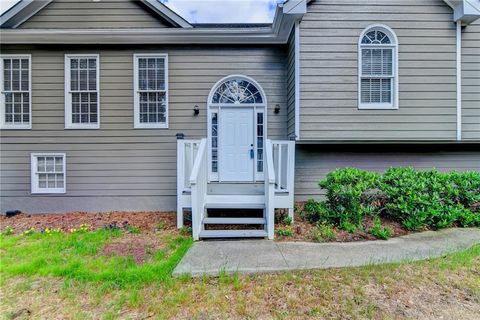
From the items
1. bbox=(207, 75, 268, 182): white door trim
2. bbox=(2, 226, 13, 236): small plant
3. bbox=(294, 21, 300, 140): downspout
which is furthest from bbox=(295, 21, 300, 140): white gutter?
bbox=(2, 226, 13, 236): small plant

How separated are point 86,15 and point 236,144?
15.7ft

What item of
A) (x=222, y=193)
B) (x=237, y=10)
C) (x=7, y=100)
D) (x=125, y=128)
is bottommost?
(x=222, y=193)

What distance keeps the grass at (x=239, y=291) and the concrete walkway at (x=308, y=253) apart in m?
0.14

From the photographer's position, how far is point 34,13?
251 inches

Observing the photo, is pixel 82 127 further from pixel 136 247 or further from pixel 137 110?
pixel 136 247

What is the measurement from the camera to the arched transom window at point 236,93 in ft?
21.3

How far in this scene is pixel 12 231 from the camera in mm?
4926

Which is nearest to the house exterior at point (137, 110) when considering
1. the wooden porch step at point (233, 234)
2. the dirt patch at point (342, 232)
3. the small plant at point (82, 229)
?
the small plant at point (82, 229)

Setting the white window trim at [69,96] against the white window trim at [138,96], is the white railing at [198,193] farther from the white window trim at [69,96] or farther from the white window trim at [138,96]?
the white window trim at [69,96]

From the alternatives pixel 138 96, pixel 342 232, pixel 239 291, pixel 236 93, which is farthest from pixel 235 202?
pixel 138 96

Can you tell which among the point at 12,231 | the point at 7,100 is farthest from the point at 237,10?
the point at 12,231

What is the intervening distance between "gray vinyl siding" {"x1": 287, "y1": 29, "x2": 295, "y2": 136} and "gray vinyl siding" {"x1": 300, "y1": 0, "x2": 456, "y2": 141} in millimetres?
303

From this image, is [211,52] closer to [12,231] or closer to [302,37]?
[302,37]

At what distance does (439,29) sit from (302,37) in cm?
287
